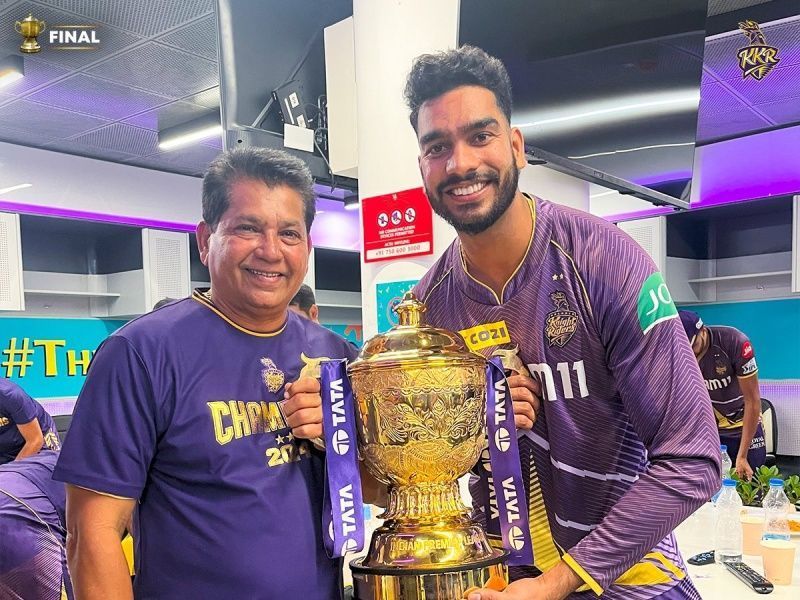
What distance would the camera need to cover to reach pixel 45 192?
648 cm

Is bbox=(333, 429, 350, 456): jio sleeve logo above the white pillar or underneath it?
underneath

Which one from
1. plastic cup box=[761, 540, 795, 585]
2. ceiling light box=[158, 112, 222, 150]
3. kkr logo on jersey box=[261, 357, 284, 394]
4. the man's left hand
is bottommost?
the man's left hand

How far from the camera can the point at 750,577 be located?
2.04 metres

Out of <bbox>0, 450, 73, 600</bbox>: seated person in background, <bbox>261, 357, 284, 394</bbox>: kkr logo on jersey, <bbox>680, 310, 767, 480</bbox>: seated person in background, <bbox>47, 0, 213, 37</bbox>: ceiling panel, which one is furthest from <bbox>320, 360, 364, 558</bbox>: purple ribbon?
<bbox>680, 310, 767, 480</bbox>: seated person in background

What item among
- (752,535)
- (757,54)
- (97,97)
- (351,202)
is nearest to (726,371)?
(757,54)

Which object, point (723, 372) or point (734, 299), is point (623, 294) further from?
point (734, 299)

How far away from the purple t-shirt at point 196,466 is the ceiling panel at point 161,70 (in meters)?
3.66

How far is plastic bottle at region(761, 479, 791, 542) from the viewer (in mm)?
2176

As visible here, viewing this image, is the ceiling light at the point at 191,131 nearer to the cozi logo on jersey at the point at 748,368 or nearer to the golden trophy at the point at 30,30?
the golden trophy at the point at 30,30

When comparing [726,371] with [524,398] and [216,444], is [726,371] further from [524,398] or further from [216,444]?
[216,444]

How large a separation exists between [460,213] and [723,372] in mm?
3800

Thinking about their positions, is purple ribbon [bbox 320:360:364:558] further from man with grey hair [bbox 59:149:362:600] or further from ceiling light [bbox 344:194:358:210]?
ceiling light [bbox 344:194:358:210]

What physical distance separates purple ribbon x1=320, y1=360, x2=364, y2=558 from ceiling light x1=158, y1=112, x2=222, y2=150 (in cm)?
508

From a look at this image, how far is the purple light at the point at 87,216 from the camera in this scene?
6.26 meters
